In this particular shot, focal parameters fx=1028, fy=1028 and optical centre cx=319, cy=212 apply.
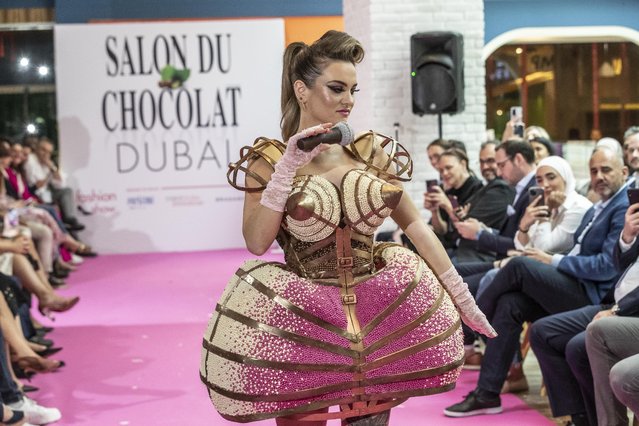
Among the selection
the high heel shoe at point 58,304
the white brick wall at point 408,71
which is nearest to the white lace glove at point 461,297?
the high heel shoe at point 58,304

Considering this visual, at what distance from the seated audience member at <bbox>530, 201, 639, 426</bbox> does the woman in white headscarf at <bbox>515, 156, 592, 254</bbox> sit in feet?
2.30

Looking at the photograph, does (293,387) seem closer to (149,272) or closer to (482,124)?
(482,124)

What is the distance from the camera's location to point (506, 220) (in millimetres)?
5523

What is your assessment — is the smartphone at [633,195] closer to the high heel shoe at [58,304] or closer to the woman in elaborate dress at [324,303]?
the woman in elaborate dress at [324,303]

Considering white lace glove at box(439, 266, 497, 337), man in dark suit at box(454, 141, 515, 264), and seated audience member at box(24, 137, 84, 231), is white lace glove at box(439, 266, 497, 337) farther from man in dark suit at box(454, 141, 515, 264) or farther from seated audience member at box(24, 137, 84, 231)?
seated audience member at box(24, 137, 84, 231)

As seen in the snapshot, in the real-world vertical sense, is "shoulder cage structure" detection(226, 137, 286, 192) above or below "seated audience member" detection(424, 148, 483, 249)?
above

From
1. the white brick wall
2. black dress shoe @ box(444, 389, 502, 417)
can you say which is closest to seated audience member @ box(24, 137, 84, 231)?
the white brick wall

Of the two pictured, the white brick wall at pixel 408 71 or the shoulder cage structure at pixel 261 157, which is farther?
the white brick wall at pixel 408 71

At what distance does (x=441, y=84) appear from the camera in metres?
8.30

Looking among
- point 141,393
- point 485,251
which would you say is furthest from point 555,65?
point 141,393

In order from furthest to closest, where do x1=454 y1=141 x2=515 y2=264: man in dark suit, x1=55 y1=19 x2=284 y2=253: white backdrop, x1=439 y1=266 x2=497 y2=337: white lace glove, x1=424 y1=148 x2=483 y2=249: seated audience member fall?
1. x1=55 y1=19 x2=284 y2=253: white backdrop
2. x1=424 y1=148 x2=483 y2=249: seated audience member
3. x1=454 y1=141 x2=515 y2=264: man in dark suit
4. x1=439 y1=266 x2=497 y2=337: white lace glove

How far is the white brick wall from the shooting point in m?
8.56

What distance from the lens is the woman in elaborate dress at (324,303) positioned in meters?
2.32

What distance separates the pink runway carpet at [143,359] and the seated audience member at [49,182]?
142cm
